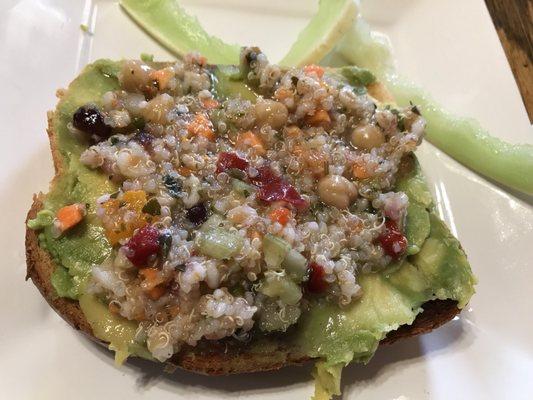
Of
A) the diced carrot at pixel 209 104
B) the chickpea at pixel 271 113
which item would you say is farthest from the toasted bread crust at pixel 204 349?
the chickpea at pixel 271 113

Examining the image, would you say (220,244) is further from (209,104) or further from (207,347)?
(209,104)

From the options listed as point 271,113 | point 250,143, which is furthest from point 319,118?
point 250,143

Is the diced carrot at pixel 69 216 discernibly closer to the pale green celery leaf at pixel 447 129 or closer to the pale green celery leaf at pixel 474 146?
the pale green celery leaf at pixel 447 129

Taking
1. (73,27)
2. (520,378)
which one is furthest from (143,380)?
(73,27)

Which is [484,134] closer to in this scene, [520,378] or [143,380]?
[520,378]

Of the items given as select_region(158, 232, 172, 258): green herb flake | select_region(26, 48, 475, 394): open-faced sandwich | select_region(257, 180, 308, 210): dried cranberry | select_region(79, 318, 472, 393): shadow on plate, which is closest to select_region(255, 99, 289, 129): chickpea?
select_region(26, 48, 475, 394): open-faced sandwich
